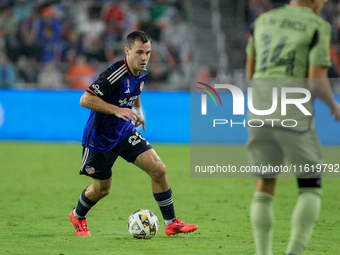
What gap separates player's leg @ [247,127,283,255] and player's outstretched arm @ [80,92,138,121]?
1600 mm

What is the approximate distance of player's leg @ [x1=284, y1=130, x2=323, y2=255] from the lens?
3260mm

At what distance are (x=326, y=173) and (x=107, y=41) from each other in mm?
9157

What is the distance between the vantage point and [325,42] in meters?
3.20

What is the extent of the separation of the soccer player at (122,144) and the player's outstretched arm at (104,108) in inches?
7.3

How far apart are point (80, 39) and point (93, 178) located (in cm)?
1215

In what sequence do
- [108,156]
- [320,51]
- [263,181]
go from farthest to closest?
[108,156]
[263,181]
[320,51]

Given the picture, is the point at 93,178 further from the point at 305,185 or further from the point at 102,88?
the point at 305,185

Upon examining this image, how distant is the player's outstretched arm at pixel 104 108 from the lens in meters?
4.75

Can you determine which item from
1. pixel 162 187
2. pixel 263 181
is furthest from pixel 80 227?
pixel 263 181

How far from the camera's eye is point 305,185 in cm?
337

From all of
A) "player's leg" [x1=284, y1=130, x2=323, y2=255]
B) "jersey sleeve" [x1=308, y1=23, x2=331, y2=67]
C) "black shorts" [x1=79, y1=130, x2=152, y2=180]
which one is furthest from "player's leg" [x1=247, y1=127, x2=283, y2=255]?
"black shorts" [x1=79, y1=130, x2=152, y2=180]

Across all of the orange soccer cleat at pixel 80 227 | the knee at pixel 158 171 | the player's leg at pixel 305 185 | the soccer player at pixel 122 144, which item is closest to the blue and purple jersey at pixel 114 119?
the soccer player at pixel 122 144

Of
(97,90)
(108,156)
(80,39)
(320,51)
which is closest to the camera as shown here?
(320,51)

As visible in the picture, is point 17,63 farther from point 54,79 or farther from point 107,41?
point 107,41
